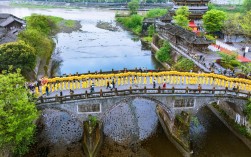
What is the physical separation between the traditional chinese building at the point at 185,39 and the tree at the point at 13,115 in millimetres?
44722

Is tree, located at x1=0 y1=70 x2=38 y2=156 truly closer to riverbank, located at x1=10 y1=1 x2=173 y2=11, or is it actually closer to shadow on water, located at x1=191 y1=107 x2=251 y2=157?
shadow on water, located at x1=191 y1=107 x2=251 y2=157

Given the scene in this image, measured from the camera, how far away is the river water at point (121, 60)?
3916 centimetres

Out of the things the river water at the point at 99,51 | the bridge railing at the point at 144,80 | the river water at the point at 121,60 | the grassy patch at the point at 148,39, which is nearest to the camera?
the river water at the point at 121,60

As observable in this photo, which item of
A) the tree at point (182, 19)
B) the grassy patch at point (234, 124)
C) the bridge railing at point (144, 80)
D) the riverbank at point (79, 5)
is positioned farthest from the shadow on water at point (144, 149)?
the riverbank at point (79, 5)

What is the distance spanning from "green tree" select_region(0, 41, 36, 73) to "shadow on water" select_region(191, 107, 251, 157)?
33.6 m

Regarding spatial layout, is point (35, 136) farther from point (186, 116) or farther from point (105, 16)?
point (105, 16)

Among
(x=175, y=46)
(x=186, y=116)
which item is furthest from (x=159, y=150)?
(x=175, y=46)

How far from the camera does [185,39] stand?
67188mm

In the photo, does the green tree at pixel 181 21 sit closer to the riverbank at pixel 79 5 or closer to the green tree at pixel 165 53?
the green tree at pixel 165 53

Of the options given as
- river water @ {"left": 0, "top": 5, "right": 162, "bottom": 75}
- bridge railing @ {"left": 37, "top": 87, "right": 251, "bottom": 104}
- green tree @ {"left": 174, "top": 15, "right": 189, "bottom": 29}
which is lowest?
river water @ {"left": 0, "top": 5, "right": 162, "bottom": 75}

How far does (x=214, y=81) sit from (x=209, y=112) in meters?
8.33

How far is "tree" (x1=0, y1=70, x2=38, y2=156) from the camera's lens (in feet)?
94.7

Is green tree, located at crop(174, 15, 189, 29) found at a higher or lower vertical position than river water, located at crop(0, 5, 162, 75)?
higher

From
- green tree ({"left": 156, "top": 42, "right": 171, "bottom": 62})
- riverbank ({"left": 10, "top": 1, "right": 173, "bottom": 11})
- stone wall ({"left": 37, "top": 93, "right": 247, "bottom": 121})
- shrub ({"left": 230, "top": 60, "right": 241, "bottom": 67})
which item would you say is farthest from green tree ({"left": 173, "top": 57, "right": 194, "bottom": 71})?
riverbank ({"left": 10, "top": 1, "right": 173, "bottom": 11})
